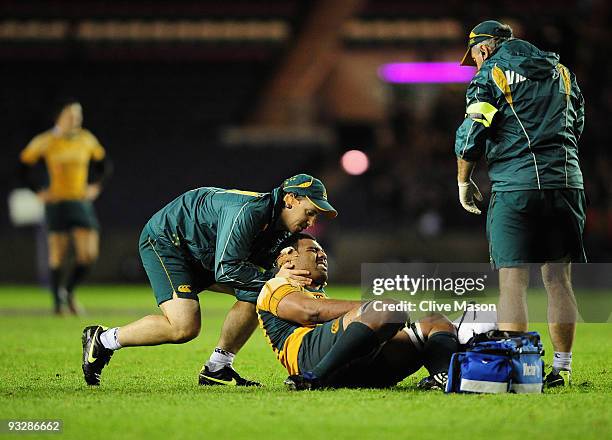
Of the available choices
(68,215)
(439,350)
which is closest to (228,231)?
(439,350)

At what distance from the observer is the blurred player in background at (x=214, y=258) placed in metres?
7.38

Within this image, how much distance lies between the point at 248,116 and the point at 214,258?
22648 mm

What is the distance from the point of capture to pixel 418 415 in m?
6.14

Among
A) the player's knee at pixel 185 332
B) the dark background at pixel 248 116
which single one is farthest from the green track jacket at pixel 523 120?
the dark background at pixel 248 116

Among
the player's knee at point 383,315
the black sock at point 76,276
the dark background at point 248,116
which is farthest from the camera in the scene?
the dark background at point 248,116

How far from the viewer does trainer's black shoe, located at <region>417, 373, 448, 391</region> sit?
7.23 m

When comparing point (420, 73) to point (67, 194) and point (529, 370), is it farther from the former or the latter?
point (529, 370)

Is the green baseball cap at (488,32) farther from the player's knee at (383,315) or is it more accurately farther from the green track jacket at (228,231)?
the player's knee at (383,315)

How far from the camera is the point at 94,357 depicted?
7742 mm

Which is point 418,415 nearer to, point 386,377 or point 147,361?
point 386,377

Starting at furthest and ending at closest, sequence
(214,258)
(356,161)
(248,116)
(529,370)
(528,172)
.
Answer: (248,116) < (356,161) < (214,258) < (528,172) < (529,370)

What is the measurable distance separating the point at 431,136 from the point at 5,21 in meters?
10.4

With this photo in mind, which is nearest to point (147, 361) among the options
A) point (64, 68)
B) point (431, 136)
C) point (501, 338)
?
point (501, 338)

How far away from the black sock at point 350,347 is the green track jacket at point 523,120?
1365 mm
